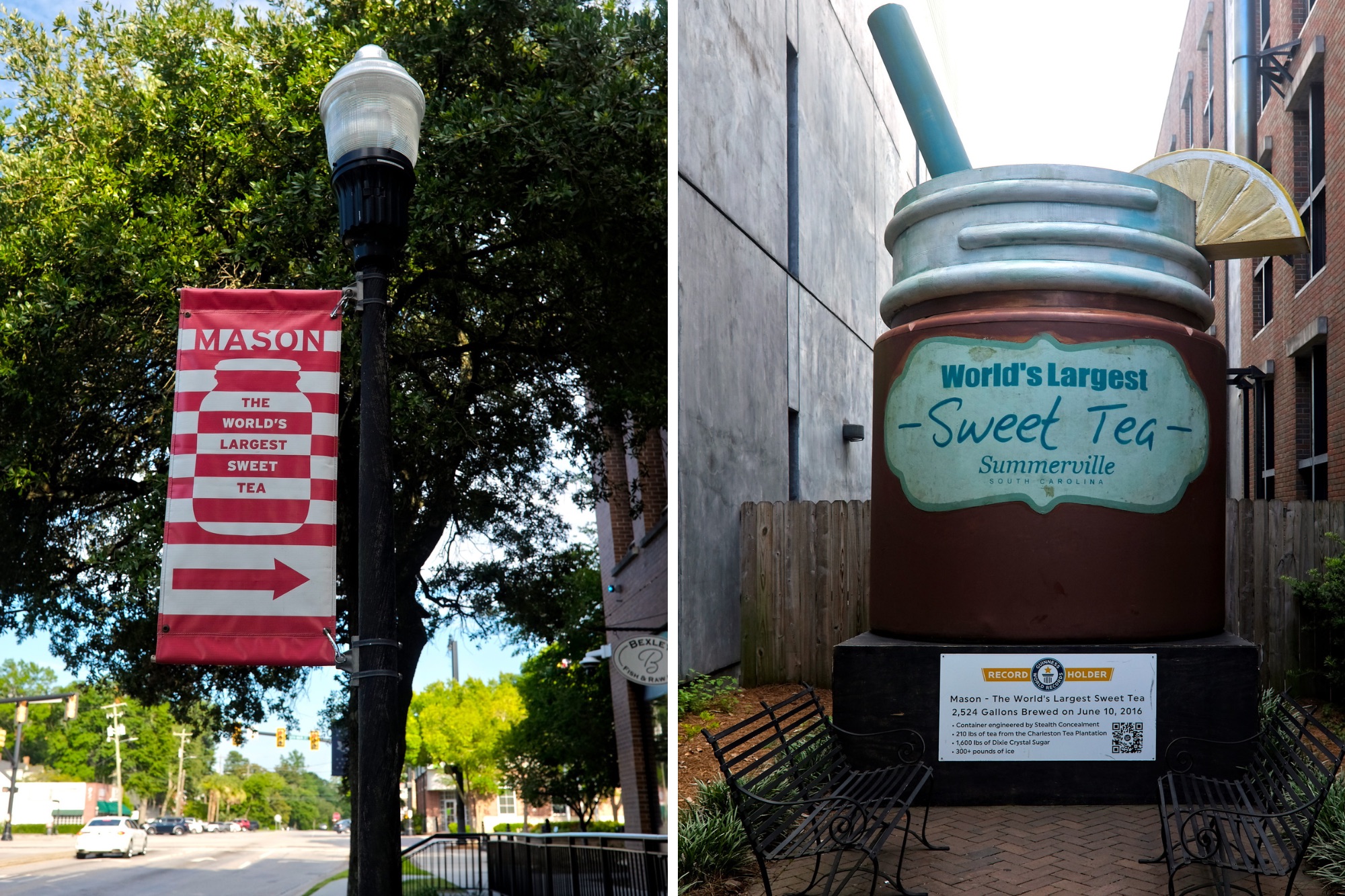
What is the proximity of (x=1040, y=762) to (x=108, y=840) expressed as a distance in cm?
4127

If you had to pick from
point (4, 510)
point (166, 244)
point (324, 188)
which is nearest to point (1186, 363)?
point (324, 188)

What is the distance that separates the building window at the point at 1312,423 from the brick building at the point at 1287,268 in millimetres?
16

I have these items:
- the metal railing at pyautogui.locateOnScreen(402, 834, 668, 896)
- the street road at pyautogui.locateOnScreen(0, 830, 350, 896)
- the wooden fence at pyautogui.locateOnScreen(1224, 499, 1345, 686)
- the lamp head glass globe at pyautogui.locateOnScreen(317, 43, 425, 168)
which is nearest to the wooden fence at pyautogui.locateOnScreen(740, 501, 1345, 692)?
the wooden fence at pyautogui.locateOnScreen(1224, 499, 1345, 686)

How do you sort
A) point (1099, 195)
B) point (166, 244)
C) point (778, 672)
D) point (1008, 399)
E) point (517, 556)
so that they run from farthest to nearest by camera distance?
1. point (517, 556)
2. point (166, 244)
3. point (778, 672)
4. point (1099, 195)
5. point (1008, 399)

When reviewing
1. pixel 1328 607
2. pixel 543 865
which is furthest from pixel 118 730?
pixel 1328 607

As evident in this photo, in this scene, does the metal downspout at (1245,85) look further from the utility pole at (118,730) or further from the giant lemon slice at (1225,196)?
the utility pole at (118,730)

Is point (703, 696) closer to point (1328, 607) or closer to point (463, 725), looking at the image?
point (1328, 607)

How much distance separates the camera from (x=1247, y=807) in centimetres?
416

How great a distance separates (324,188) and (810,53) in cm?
470

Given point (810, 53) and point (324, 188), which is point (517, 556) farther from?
point (810, 53)

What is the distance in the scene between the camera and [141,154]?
12.3 meters

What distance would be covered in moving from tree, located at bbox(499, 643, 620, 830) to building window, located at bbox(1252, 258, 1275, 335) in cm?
1329

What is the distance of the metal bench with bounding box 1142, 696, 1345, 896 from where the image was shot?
356 centimetres

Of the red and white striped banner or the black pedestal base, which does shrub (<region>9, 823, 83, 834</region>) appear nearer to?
the red and white striped banner
